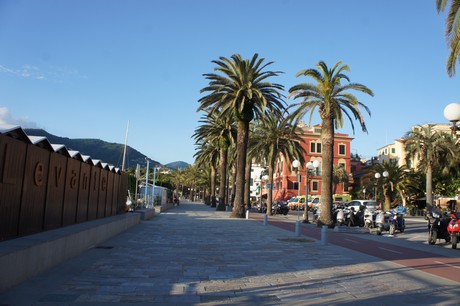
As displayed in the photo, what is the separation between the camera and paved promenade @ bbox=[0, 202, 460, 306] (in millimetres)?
6883

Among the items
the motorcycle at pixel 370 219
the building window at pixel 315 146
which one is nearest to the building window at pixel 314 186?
the building window at pixel 315 146

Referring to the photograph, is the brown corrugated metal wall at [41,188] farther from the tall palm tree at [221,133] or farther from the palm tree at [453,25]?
the tall palm tree at [221,133]

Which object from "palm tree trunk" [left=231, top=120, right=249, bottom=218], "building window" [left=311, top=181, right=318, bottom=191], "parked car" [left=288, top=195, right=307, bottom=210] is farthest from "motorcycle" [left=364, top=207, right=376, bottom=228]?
"building window" [left=311, top=181, right=318, bottom=191]

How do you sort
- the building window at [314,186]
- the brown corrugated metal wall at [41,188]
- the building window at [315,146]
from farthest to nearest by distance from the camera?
the building window at [315,146]
the building window at [314,186]
the brown corrugated metal wall at [41,188]

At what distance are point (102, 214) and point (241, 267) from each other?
8.44 m

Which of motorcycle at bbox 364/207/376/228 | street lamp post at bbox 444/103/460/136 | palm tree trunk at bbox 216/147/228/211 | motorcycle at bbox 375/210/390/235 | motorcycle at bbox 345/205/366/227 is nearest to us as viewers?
street lamp post at bbox 444/103/460/136

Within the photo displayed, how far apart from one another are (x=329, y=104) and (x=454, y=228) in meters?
11.2

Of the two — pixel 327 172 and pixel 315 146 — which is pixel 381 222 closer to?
Answer: pixel 327 172

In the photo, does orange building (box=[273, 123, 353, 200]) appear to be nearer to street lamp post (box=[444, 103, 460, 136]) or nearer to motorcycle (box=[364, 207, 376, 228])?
motorcycle (box=[364, 207, 376, 228])

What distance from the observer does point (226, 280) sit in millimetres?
8469

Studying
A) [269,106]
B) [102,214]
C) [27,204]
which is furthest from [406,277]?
[269,106]

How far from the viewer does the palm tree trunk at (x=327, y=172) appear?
83.0 ft

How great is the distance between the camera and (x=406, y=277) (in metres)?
9.40

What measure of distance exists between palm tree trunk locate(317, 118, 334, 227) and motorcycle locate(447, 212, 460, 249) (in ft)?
30.6
